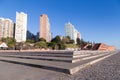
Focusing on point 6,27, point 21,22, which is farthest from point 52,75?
point 6,27

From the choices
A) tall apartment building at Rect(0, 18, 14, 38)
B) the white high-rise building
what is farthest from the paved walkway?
tall apartment building at Rect(0, 18, 14, 38)

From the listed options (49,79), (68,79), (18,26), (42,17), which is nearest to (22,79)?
(49,79)

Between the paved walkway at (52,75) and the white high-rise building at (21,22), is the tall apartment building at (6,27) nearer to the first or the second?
the white high-rise building at (21,22)

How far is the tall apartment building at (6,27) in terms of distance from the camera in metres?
89.8

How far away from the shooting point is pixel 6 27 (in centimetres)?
9044

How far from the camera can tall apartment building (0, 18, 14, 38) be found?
294 ft

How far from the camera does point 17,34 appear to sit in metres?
92.4

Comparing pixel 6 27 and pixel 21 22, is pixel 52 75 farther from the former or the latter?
pixel 6 27

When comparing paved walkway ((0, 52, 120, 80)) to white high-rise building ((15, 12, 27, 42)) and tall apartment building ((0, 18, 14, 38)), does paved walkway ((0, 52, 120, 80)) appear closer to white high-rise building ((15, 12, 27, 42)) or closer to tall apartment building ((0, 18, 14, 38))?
white high-rise building ((15, 12, 27, 42))

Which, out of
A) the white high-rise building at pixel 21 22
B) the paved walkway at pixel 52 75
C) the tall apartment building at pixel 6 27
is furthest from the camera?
the tall apartment building at pixel 6 27

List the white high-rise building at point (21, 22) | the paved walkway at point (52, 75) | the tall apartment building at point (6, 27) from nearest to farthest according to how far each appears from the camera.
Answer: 1. the paved walkway at point (52, 75)
2. the white high-rise building at point (21, 22)
3. the tall apartment building at point (6, 27)

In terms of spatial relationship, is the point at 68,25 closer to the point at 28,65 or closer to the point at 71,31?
the point at 71,31

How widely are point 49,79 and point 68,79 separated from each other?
722 millimetres

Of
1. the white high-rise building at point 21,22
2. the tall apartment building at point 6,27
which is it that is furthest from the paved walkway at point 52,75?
the tall apartment building at point 6,27
